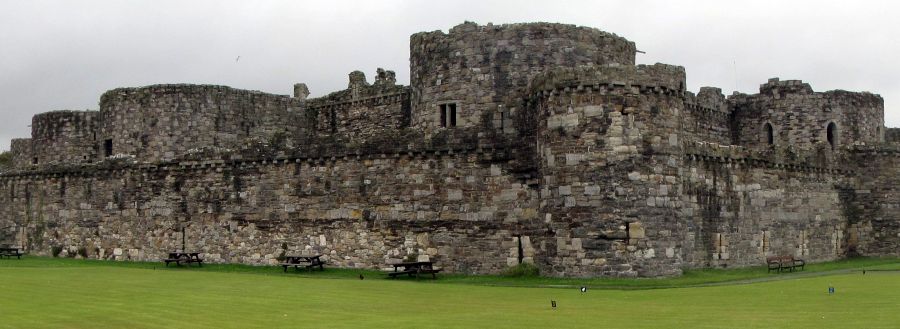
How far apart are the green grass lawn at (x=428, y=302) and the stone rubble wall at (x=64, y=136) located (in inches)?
878

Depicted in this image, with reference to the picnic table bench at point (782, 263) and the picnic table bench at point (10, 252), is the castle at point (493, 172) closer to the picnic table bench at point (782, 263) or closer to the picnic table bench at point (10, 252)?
the picnic table bench at point (782, 263)

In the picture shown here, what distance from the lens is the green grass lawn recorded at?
1870 cm

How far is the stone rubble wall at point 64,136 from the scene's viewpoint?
55344 millimetres

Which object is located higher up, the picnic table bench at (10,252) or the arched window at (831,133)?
the arched window at (831,133)

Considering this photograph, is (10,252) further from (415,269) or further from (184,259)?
(415,269)

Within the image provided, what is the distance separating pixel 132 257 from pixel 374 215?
39.4 feet

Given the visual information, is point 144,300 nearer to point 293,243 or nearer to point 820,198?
point 293,243

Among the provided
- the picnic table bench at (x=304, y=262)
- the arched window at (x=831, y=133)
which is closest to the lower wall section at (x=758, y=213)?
the arched window at (x=831, y=133)

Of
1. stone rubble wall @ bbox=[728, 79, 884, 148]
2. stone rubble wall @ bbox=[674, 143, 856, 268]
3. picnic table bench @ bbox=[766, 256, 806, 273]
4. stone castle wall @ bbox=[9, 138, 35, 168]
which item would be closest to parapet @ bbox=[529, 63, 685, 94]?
stone rubble wall @ bbox=[674, 143, 856, 268]

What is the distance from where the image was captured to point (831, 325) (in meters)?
17.6

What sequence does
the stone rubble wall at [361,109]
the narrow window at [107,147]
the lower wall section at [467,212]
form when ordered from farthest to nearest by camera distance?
the narrow window at [107,147] < the stone rubble wall at [361,109] < the lower wall section at [467,212]

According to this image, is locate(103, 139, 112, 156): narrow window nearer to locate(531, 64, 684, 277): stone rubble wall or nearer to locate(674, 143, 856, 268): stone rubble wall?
locate(531, 64, 684, 277): stone rubble wall

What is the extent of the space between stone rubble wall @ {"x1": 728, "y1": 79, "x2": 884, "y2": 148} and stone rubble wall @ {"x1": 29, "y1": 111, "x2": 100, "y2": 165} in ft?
109

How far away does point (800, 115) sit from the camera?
49.9 meters
